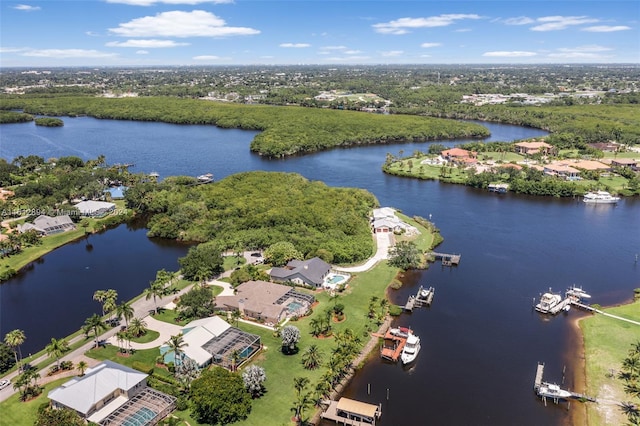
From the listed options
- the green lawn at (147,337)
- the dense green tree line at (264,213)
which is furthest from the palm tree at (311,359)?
the dense green tree line at (264,213)

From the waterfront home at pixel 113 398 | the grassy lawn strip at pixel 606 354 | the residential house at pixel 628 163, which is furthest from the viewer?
the residential house at pixel 628 163

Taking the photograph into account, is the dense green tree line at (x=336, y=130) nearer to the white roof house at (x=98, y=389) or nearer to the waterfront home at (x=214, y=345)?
the waterfront home at (x=214, y=345)

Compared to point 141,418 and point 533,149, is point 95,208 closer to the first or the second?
point 141,418

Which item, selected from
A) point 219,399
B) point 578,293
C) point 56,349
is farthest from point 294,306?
point 578,293

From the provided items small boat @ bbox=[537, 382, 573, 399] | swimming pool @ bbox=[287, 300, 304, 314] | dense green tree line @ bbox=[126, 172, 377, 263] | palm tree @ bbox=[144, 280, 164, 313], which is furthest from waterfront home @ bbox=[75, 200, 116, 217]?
small boat @ bbox=[537, 382, 573, 399]

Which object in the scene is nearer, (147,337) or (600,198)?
(147,337)
